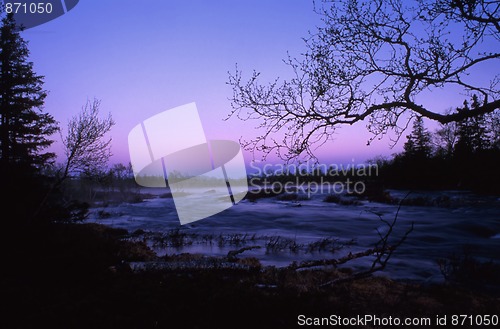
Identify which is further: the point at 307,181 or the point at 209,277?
the point at 307,181

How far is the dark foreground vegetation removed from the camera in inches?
174

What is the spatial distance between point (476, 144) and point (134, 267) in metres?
53.8

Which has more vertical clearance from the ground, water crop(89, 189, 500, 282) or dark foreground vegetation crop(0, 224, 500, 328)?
dark foreground vegetation crop(0, 224, 500, 328)

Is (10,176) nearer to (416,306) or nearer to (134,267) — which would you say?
(134,267)

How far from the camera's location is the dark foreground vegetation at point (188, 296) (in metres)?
4.41

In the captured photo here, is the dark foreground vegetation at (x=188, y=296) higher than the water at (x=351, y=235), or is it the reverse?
the dark foreground vegetation at (x=188, y=296)

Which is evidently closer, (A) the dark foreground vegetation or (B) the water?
(A) the dark foreground vegetation

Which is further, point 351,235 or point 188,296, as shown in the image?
point 351,235

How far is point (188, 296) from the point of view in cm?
516

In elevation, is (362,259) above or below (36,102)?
below

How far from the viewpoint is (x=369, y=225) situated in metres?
21.8

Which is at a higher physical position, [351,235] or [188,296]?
[188,296]

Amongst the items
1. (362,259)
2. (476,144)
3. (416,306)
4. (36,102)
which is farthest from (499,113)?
(476,144)

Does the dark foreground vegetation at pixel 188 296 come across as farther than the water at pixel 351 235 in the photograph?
No
